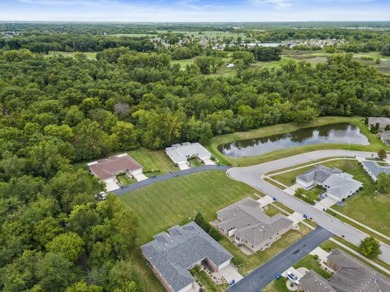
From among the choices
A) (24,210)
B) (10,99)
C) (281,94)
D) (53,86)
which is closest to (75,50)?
(53,86)

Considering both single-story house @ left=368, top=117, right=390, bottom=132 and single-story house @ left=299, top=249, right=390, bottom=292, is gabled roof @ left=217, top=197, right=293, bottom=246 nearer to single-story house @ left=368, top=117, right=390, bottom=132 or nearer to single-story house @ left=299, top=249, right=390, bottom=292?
single-story house @ left=299, top=249, right=390, bottom=292

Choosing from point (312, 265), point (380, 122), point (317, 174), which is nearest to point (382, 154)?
point (317, 174)

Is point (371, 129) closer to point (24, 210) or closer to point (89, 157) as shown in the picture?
point (89, 157)

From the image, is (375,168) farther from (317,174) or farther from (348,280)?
(348,280)

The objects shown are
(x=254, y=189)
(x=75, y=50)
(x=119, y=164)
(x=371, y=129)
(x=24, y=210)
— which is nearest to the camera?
(x=24, y=210)

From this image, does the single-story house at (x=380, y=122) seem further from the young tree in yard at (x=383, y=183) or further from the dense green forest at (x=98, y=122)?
the young tree in yard at (x=383, y=183)
